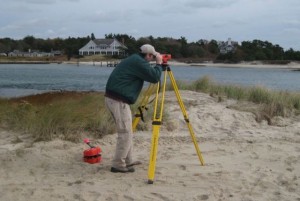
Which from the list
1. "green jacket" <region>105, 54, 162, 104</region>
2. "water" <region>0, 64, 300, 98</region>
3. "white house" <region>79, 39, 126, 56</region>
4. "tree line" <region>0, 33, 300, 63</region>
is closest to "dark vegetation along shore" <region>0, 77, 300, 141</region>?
"green jacket" <region>105, 54, 162, 104</region>

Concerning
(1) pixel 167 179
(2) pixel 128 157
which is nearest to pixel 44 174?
(2) pixel 128 157

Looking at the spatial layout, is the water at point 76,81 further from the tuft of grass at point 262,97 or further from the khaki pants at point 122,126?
the khaki pants at point 122,126

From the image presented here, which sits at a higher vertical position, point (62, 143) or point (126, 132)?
point (126, 132)

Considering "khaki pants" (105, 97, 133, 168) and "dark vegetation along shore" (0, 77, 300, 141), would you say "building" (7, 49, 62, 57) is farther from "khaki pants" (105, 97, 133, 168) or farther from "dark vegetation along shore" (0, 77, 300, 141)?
"khaki pants" (105, 97, 133, 168)

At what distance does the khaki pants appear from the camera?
20.2 ft

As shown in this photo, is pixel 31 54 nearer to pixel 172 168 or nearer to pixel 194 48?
pixel 194 48

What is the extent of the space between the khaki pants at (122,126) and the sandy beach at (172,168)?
0.81ft

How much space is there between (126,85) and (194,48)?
4347 inches

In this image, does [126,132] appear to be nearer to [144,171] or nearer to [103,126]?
[144,171]

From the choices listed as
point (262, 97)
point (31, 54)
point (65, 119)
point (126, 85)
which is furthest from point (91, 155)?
point (31, 54)

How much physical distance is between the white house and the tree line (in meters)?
3.10

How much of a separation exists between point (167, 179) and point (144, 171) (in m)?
0.53

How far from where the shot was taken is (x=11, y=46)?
139500mm

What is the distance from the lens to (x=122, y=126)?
6.20 m
